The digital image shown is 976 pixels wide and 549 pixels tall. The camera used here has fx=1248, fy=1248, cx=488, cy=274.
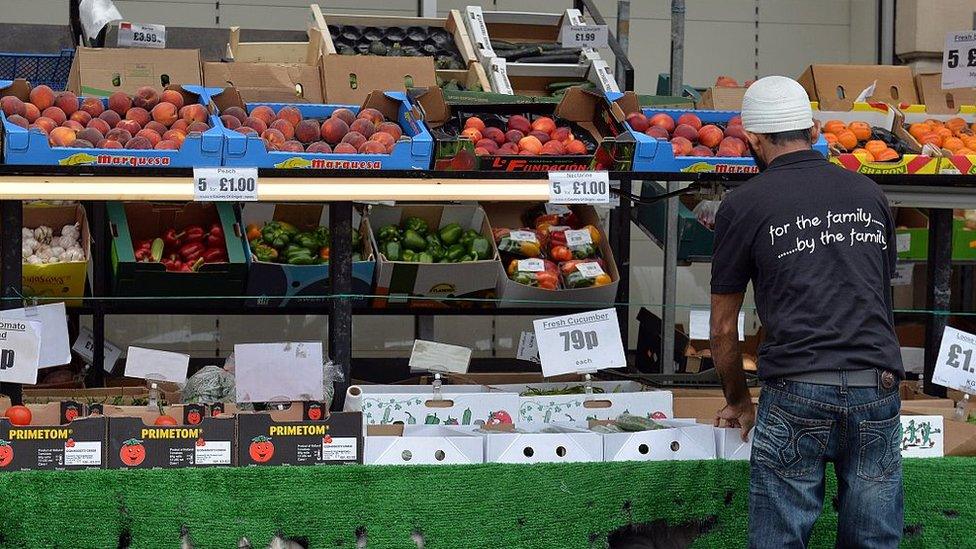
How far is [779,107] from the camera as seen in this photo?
2.85 m

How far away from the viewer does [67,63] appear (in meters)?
5.54

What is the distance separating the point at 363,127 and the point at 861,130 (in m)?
1.92

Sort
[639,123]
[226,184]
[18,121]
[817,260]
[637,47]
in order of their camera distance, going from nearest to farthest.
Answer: [817,260], [226,184], [18,121], [639,123], [637,47]

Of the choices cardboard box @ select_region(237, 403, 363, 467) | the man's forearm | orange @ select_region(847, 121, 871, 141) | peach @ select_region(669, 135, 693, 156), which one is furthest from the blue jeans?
orange @ select_region(847, 121, 871, 141)

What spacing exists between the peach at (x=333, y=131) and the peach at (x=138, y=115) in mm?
613

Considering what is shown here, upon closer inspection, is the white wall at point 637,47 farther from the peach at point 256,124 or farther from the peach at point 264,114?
the peach at point 256,124

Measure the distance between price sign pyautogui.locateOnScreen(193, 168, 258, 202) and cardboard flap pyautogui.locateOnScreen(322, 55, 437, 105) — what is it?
1.32 m

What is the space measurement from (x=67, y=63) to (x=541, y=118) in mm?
2261

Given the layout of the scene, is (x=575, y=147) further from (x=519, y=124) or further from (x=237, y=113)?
(x=237, y=113)

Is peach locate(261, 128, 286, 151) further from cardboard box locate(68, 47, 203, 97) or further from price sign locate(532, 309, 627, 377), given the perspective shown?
price sign locate(532, 309, 627, 377)

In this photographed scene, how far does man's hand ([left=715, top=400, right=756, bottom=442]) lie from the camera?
3.22 metres

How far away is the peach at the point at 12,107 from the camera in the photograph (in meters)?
4.08

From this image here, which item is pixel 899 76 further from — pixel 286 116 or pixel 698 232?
pixel 286 116

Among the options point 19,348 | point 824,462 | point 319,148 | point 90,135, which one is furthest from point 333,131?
point 824,462
